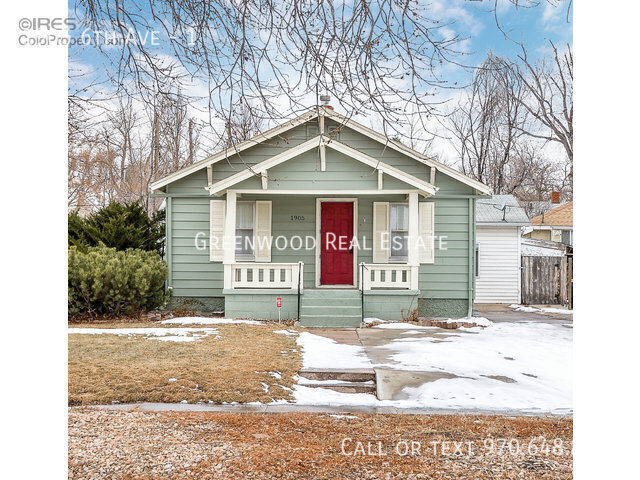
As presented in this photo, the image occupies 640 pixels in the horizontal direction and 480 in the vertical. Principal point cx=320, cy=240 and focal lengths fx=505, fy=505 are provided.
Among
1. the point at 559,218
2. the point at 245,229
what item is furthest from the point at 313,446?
the point at 559,218

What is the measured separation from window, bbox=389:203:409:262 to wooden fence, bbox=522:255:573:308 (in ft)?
21.4

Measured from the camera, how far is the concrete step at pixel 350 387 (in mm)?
6273

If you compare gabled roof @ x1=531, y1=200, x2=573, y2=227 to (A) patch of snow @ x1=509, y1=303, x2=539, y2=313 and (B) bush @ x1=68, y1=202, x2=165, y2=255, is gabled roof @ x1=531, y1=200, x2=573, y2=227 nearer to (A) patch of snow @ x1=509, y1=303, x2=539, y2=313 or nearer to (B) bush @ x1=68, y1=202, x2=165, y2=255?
(A) patch of snow @ x1=509, y1=303, x2=539, y2=313

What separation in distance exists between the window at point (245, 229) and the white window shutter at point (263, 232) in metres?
0.20

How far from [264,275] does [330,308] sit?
1.75m

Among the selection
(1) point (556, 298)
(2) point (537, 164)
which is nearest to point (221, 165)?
(1) point (556, 298)

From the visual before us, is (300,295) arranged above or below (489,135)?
below

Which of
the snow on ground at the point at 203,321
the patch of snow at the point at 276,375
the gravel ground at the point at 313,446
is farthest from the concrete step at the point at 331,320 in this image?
the gravel ground at the point at 313,446

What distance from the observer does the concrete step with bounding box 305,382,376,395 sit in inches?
247

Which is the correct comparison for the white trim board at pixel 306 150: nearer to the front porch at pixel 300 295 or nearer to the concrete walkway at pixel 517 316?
the front porch at pixel 300 295

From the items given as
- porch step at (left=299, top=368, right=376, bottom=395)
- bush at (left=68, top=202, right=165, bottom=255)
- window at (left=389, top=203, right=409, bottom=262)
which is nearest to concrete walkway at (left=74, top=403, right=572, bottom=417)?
porch step at (left=299, top=368, right=376, bottom=395)

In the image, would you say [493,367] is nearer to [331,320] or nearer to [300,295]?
→ [331,320]

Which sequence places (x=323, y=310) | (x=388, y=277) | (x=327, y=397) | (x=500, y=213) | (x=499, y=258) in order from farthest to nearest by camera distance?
(x=500, y=213)
(x=499, y=258)
(x=388, y=277)
(x=323, y=310)
(x=327, y=397)

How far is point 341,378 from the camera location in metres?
6.67
